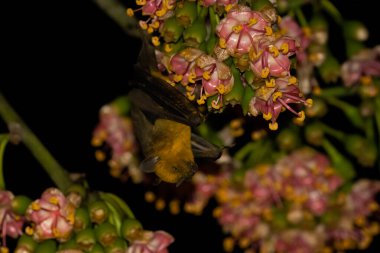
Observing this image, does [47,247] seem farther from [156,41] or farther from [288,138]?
[288,138]

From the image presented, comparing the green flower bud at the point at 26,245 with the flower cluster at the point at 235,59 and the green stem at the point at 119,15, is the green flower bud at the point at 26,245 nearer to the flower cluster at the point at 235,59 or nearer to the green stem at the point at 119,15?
the flower cluster at the point at 235,59

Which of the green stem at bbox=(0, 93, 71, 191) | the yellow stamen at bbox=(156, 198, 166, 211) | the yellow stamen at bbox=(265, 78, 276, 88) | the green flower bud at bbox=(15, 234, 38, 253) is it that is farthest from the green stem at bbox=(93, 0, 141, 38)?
the yellow stamen at bbox=(265, 78, 276, 88)

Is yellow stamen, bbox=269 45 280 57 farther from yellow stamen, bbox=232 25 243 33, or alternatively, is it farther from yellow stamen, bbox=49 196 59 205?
yellow stamen, bbox=49 196 59 205

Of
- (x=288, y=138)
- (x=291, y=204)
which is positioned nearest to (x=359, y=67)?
(x=288, y=138)

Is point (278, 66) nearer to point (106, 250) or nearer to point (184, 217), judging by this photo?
point (106, 250)

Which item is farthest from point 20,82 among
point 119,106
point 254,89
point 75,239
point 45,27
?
point 254,89

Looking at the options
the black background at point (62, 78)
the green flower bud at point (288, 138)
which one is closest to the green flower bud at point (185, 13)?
the green flower bud at point (288, 138)
